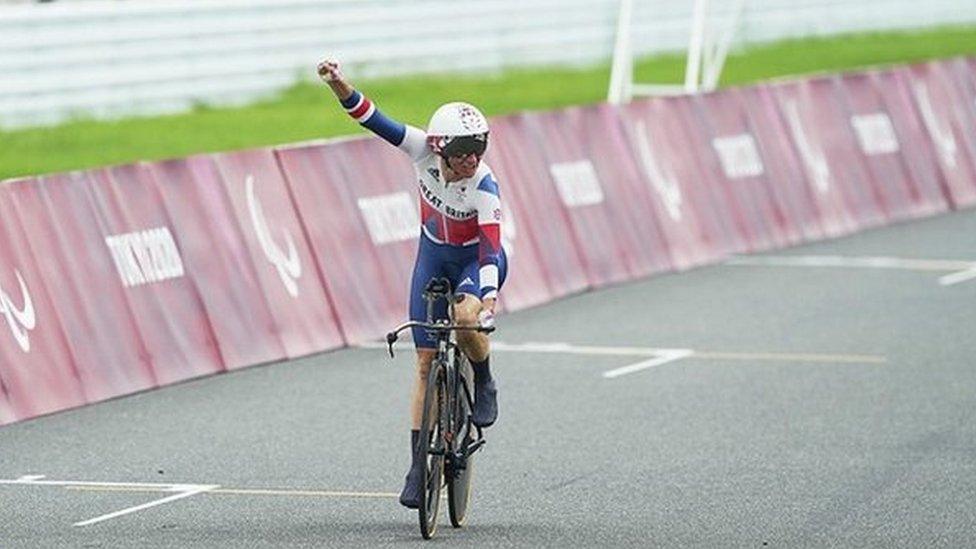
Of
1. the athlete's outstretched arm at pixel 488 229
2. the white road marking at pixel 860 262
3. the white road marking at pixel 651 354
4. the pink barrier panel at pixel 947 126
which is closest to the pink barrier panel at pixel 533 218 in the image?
the white road marking at pixel 651 354

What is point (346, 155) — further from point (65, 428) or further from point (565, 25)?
point (565, 25)

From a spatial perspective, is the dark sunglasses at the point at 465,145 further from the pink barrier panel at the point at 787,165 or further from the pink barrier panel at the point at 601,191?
the pink barrier panel at the point at 787,165

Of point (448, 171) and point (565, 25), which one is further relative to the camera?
point (565, 25)

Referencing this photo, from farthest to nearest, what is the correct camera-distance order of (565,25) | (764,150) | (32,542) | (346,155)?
(565,25)
(764,150)
(346,155)
(32,542)

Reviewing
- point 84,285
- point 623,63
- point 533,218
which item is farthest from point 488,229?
point 623,63

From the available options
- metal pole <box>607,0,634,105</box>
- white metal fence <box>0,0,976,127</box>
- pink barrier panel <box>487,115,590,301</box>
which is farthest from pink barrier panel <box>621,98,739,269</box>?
white metal fence <box>0,0,976,127</box>

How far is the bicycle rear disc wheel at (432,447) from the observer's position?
10.7 m

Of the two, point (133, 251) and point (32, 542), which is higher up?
point (133, 251)

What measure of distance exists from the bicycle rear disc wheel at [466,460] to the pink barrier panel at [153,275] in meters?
4.80

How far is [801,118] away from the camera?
24.8 metres

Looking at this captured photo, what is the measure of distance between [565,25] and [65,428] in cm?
2269

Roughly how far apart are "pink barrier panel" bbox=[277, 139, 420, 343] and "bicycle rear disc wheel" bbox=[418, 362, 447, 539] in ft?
22.1

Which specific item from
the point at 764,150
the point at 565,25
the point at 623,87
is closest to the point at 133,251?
the point at 764,150

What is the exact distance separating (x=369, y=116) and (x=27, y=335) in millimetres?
4316
